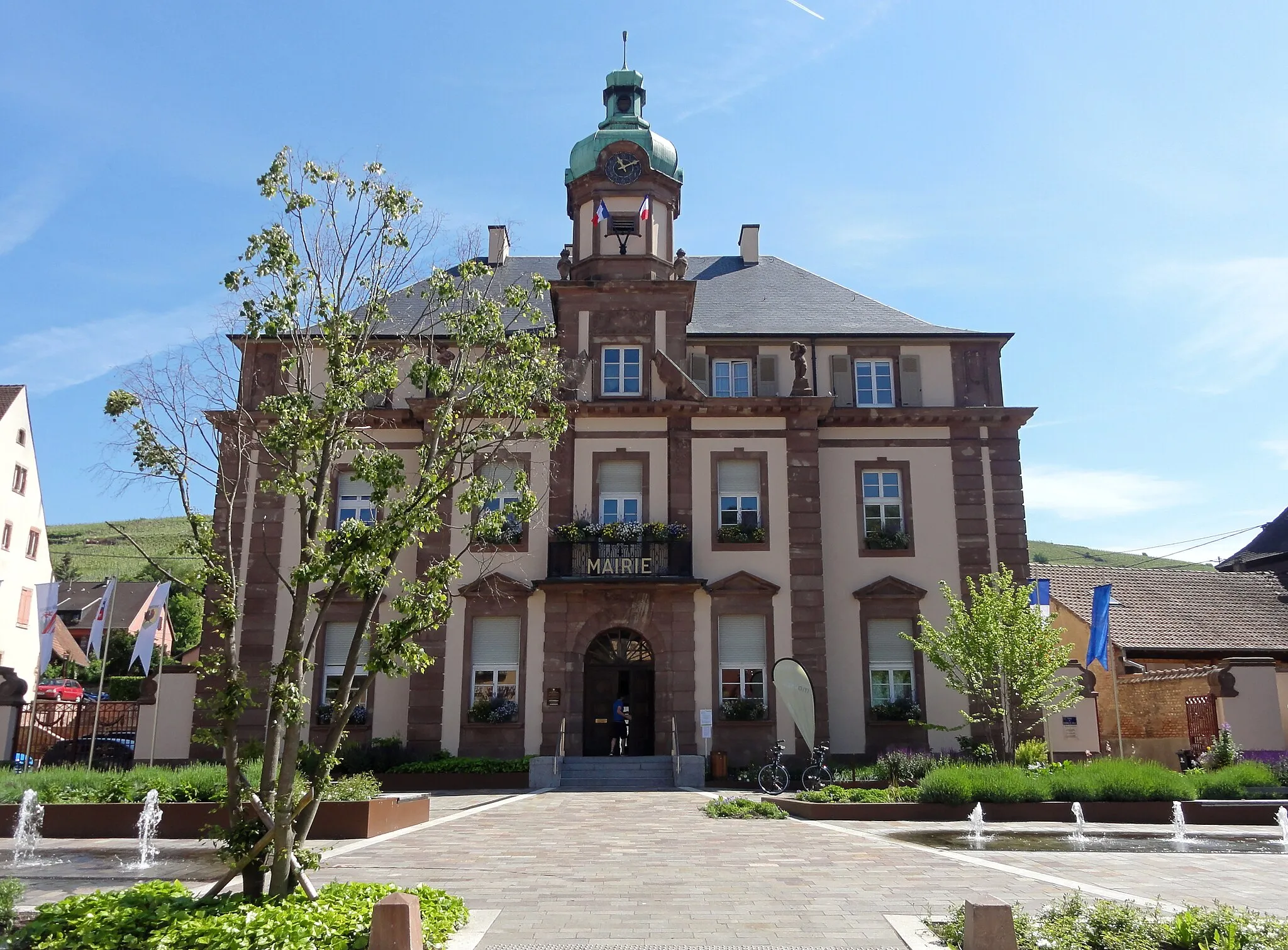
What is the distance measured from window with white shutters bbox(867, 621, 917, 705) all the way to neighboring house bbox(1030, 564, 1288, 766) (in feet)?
19.7

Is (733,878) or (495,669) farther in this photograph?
(495,669)

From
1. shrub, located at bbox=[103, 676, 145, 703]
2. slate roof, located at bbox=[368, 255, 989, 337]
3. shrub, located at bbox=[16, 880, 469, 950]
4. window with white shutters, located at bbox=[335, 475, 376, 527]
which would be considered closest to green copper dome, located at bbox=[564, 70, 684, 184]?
slate roof, located at bbox=[368, 255, 989, 337]

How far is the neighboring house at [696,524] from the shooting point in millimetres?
26438

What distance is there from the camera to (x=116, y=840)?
1471 centimetres

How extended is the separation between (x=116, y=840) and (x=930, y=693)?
19.0m

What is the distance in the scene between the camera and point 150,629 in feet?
79.9

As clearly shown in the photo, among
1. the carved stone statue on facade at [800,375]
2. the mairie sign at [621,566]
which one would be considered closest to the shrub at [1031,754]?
the mairie sign at [621,566]

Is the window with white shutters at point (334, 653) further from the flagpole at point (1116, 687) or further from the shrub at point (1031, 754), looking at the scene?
the flagpole at point (1116, 687)

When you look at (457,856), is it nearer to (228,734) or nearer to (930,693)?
(228,734)

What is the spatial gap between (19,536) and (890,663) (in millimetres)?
40285

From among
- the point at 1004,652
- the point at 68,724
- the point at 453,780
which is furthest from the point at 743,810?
the point at 68,724

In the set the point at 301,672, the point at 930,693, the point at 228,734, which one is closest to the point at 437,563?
the point at 301,672

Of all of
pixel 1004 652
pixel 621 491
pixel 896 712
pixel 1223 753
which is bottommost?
pixel 1223 753

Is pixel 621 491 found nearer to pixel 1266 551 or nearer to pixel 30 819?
pixel 30 819
